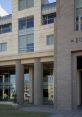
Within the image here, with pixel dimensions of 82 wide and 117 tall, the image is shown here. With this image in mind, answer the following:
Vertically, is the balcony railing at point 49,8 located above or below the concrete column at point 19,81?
above

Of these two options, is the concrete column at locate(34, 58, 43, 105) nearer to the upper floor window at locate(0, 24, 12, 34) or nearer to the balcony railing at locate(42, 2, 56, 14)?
the balcony railing at locate(42, 2, 56, 14)

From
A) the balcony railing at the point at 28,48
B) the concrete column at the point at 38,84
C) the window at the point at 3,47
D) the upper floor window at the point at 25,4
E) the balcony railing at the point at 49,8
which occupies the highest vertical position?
the upper floor window at the point at 25,4

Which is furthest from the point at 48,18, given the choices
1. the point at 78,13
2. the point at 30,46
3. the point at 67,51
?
the point at 67,51

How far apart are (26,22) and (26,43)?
2.85m

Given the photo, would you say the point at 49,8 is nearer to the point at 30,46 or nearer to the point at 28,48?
the point at 30,46

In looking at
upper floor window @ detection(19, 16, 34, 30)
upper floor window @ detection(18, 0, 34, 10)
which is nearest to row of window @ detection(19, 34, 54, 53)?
upper floor window @ detection(19, 16, 34, 30)

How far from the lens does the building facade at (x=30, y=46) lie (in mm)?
46188

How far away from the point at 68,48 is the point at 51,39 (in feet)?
32.3

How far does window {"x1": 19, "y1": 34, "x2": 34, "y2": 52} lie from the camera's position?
4752 cm

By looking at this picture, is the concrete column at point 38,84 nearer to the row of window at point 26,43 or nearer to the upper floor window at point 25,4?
the row of window at point 26,43

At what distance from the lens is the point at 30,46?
47562mm

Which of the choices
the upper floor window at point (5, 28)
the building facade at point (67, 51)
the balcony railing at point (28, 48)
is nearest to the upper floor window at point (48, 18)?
the balcony railing at point (28, 48)

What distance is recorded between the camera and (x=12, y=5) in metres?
50.8

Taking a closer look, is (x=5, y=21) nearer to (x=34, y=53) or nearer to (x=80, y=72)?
(x=34, y=53)
